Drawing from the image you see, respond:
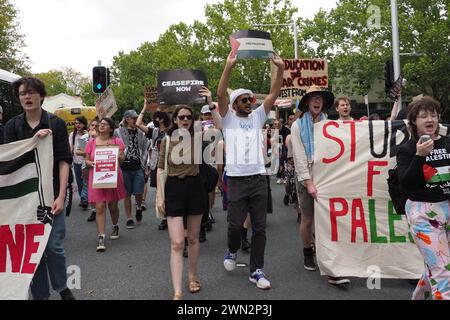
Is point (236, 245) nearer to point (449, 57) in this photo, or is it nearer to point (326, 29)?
point (449, 57)

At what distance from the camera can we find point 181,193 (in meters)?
3.94

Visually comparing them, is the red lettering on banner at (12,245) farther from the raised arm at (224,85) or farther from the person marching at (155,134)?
the person marching at (155,134)

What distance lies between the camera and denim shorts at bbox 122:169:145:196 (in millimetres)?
6938

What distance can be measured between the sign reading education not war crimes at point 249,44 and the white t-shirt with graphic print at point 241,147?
1.90 ft

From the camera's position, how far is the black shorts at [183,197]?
12.8 ft

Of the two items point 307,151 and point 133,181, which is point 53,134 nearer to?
point 307,151

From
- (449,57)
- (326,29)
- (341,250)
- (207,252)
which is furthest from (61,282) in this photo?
(326,29)

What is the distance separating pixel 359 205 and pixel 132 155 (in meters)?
3.92

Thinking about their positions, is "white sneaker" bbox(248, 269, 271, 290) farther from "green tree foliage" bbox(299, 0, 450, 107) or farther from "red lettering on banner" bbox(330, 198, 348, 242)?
"green tree foliage" bbox(299, 0, 450, 107)

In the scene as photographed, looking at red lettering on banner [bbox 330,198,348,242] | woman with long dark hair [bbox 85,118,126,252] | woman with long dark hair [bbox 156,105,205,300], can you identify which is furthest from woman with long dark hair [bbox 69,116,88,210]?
red lettering on banner [bbox 330,198,348,242]

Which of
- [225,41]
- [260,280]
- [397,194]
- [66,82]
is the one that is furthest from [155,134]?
[66,82]

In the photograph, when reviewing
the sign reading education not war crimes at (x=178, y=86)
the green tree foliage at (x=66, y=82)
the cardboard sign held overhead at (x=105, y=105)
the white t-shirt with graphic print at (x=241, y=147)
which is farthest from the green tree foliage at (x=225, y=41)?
the green tree foliage at (x=66, y=82)

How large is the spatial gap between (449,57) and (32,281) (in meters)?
28.5

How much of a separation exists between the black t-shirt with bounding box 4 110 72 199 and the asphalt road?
131cm
